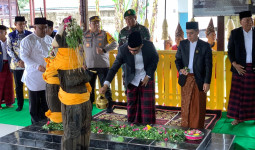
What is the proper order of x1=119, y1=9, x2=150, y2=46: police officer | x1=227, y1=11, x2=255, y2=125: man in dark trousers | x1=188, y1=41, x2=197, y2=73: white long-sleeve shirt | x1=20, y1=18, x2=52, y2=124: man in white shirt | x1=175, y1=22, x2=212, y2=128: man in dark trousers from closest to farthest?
1. x1=175, y1=22, x2=212, y2=128: man in dark trousers
2. x1=188, y1=41, x2=197, y2=73: white long-sleeve shirt
3. x1=20, y1=18, x2=52, y2=124: man in white shirt
4. x1=227, y1=11, x2=255, y2=125: man in dark trousers
5. x1=119, y1=9, x2=150, y2=46: police officer

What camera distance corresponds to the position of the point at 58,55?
3271mm

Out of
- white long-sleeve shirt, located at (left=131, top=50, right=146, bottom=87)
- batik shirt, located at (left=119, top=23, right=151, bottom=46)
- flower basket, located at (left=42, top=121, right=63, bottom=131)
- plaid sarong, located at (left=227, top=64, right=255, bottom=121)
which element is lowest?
flower basket, located at (left=42, top=121, right=63, bottom=131)

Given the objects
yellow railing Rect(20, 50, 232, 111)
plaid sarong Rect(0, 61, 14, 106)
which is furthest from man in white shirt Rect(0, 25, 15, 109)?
yellow railing Rect(20, 50, 232, 111)

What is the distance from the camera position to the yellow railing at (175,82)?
591cm

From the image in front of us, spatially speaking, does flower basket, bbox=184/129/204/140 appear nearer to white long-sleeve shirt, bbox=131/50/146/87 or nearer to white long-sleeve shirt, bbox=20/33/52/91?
white long-sleeve shirt, bbox=131/50/146/87

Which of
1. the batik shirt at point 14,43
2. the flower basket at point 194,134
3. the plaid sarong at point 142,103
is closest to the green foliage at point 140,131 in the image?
the flower basket at point 194,134

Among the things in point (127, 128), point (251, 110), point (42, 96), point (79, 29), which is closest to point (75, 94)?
point (79, 29)

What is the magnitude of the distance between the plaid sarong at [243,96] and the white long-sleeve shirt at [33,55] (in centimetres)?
303

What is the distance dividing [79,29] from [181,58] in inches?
82.7

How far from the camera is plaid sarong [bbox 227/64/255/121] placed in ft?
16.9

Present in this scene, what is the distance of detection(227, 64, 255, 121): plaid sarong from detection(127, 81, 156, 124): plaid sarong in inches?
56.8

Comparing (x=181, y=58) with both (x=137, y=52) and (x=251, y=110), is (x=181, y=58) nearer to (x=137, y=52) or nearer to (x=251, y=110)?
(x=137, y=52)

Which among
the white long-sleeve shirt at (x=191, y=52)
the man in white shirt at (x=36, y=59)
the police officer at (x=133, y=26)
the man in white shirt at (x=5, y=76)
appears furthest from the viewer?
the man in white shirt at (x=5, y=76)

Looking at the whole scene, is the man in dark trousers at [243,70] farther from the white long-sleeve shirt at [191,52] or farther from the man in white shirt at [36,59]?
the man in white shirt at [36,59]
